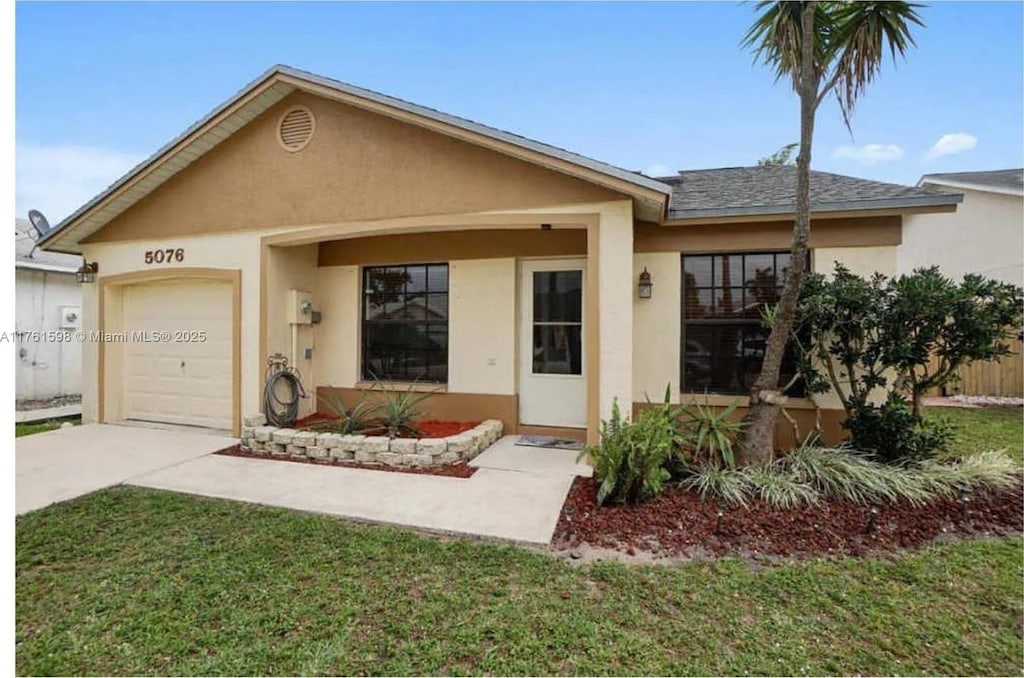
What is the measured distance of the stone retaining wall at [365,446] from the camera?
569 centimetres

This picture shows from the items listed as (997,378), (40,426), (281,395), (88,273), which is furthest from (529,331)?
(997,378)

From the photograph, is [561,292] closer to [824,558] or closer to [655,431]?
[655,431]

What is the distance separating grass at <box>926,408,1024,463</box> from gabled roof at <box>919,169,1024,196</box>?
8.47m

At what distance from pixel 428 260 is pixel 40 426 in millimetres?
7734

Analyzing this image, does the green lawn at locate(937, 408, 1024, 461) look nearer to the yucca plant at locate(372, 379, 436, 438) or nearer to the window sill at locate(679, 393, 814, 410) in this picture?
the window sill at locate(679, 393, 814, 410)

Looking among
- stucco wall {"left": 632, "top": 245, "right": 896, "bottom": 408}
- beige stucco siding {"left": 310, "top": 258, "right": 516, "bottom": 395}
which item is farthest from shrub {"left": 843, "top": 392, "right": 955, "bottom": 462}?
beige stucco siding {"left": 310, "top": 258, "right": 516, "bottom": 395}

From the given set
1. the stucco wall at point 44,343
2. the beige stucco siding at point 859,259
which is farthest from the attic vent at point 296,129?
the stucco wall at point 44,343

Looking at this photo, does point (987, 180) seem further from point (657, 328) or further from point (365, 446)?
point (365, 446)

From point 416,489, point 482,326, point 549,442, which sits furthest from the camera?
point 482,326

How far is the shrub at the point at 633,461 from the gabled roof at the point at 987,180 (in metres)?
16.9

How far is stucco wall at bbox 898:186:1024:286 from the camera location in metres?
14.0

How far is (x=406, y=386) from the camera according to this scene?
295 inches
